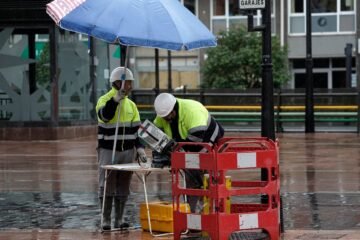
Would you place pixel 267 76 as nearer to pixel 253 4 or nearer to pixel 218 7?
pixel 253 4

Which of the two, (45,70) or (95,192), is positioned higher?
(45,70)

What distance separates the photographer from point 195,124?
9711 millimetres

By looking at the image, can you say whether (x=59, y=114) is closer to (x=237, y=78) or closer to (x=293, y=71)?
(x=237, y=78)

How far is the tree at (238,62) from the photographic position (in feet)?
133

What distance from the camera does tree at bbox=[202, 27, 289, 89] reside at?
1599 inches

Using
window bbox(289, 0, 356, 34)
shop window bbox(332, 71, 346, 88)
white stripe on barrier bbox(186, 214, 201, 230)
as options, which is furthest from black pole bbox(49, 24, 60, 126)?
shop window bbox(332, 71, 346, 88)

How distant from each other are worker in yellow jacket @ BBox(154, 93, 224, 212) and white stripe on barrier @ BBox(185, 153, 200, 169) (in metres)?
0.47

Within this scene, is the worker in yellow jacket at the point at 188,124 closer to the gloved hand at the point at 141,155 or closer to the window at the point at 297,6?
the gloved hand at the point at 141,155

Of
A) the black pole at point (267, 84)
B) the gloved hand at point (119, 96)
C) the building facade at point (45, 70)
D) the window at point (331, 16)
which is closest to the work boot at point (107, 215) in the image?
the gloved hand at point (119, 96)

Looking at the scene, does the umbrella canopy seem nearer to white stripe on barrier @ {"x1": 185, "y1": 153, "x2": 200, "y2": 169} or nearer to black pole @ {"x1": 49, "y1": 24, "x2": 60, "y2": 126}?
white stripe on barrier @ {"x1": 185, "y1": 153, "x2": 200, "y2": 169}

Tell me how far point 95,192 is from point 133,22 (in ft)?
18.7

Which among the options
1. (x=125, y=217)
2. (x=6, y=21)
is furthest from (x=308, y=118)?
(x=125, y=217)

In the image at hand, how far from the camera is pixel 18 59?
2620 cm

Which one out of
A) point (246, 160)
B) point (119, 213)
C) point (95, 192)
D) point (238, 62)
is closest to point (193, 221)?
point (246, 160)
